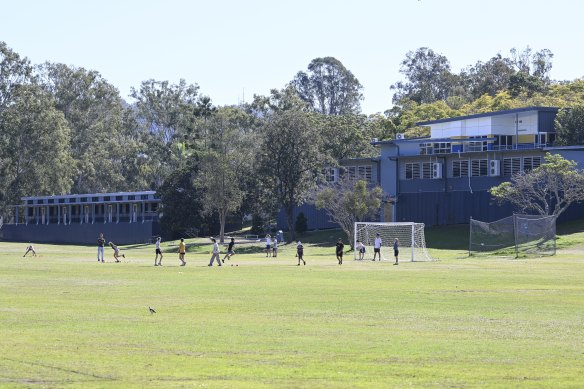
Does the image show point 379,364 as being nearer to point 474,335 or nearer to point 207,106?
point 474,335

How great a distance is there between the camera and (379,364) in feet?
59.8

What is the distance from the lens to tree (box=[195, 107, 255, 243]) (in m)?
101

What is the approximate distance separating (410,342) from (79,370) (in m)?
7.17

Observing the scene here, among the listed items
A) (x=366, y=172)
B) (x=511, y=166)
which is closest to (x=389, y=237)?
(x=511, y=166)

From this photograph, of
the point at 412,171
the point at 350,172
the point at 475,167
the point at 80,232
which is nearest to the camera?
the point at 475,167

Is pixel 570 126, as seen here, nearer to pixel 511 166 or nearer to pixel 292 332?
pixel 511 166

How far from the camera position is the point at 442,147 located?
101812 millimetres

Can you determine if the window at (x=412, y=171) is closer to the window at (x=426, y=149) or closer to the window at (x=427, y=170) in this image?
the window at (x=427, y=170)

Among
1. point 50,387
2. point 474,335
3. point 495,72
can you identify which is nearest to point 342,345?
point 474,335

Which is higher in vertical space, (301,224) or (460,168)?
(460,168)

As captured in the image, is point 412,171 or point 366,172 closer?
point 412,171

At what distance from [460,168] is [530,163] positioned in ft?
25.7

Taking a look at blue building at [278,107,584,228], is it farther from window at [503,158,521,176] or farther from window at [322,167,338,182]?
window at [322,167,338,182]

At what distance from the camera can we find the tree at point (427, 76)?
185887mm
